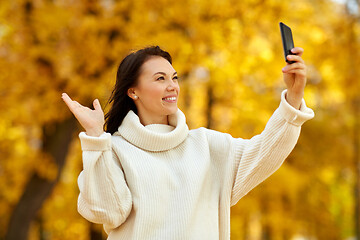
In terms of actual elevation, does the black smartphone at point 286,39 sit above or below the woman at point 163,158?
above

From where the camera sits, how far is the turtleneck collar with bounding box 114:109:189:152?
248 centimetres

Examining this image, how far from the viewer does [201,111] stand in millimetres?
13344

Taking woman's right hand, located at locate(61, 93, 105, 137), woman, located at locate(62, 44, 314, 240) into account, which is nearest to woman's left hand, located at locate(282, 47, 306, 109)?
woman, located at locate(62, 44, 314, 240)

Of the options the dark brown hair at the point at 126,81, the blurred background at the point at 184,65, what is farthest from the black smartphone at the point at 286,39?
the blurred background at the point at 184,65

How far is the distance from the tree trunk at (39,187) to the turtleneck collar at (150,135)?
617 centimetres

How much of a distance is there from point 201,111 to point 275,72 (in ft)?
13.7

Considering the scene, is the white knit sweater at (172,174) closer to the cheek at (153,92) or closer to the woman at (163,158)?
the woman at (163,158)

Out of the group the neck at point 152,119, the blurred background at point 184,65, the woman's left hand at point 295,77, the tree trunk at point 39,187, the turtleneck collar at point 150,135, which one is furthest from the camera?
the tree trunk at point 39,187

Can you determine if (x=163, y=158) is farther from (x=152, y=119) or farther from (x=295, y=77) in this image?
(x=295, y=77)

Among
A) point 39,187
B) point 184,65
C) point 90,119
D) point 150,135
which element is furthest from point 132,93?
point 39,187

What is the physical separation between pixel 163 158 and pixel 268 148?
48 cm

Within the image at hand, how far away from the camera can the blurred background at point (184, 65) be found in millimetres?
7324

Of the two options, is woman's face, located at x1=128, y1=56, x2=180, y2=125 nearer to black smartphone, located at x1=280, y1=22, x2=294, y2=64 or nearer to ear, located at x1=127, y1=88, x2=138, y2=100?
ear, located at x1=127, y1=88, x2=138, y2=100

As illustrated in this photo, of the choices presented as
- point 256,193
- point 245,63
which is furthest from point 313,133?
point 245,63
